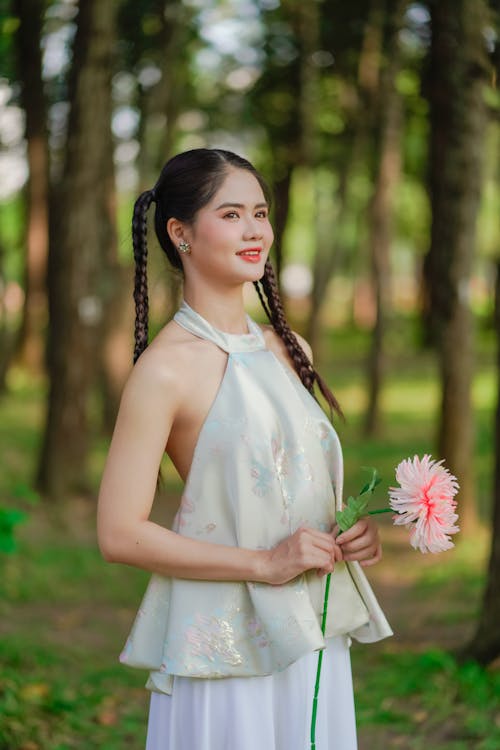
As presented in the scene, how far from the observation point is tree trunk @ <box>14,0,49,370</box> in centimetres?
1249

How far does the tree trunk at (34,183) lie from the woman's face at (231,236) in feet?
34.4

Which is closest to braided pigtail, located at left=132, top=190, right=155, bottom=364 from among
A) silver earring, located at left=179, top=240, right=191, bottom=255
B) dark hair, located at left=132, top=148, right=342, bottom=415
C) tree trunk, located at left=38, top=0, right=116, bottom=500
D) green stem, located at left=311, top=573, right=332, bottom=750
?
dark hair, located at left=132, top=148, right=342, bottom=415

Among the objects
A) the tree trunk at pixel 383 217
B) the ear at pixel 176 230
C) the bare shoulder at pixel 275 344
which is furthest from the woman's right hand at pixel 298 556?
the tree trunk at pixel 383 217

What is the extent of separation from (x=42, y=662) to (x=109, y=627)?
1439mm

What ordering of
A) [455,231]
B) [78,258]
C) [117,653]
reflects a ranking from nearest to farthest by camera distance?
[117,653] → [455,231] → [78,258]

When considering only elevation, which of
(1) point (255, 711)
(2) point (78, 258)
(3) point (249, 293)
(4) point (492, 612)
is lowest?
(1) point (255, 711)

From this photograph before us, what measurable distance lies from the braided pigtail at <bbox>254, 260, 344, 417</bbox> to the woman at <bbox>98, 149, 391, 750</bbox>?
0.12 meters

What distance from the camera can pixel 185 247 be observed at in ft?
8.41

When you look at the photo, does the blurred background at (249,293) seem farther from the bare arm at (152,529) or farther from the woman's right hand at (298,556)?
the woman's right hand at (298,556)

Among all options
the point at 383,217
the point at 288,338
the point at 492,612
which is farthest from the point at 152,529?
the point at 383,217

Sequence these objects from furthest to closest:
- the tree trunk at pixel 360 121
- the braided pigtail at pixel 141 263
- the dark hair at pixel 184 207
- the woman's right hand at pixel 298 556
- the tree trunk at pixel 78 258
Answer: the tree trunk at pixel 360 121 < the tree trunk at pixel 78 258 < the braided pigtail at pixel 141 263 < the dark hair at pixel 184 207 < the woman's right hand at pixel 298 556

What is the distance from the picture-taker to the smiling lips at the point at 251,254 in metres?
2.52

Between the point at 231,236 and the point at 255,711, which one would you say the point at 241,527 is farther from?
the point at 231,236

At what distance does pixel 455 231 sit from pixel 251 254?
6.83 m
